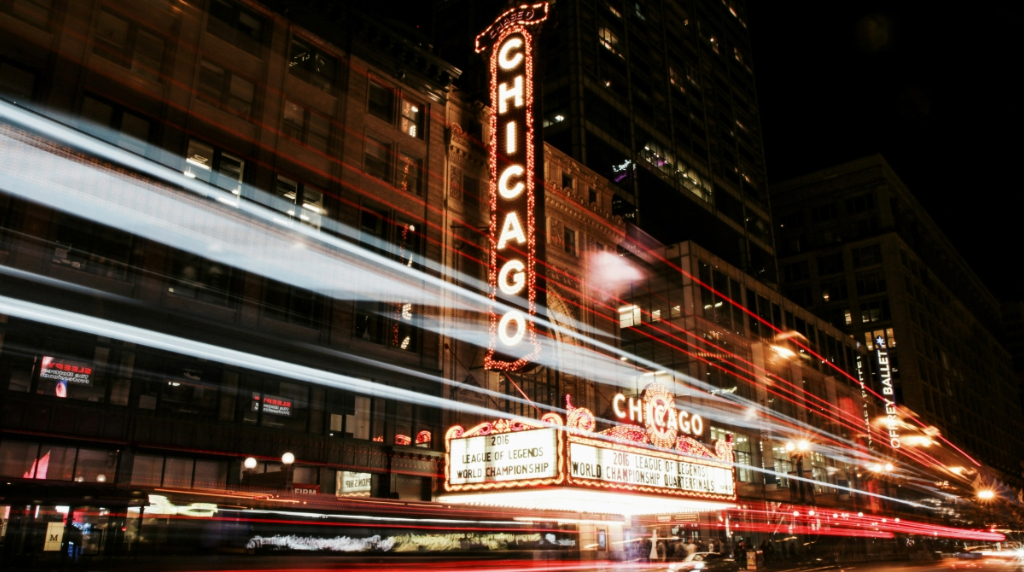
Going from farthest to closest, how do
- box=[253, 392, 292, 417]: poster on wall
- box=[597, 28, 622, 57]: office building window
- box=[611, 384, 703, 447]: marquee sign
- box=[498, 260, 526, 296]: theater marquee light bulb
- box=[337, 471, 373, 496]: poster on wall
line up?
box=[597, 28, 622, 57]: office building window, box=[498, 260, 526, 296]: theater marquee light bulb, box=[611, 384, 703, 447]: marquee sign, box=[337, 471, 373, 496]: poster on wall, box=[253, 392, 292, 417]: poster on wall

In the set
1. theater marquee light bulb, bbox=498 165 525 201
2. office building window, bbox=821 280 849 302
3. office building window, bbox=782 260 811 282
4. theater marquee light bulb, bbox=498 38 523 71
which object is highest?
office building window, bbox=782 260 811 282

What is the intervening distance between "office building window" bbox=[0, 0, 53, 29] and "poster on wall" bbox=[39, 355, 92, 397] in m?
9.35

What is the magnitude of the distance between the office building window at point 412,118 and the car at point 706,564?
20.4 metres

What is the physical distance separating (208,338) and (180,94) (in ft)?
25.6

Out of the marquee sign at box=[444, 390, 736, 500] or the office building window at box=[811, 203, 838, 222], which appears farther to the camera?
the office building window at box=[811, 203, 838, 222]

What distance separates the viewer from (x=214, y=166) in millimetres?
23516

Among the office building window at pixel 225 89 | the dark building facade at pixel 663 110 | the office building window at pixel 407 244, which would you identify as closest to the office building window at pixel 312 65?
the office building window at pixel 225 89

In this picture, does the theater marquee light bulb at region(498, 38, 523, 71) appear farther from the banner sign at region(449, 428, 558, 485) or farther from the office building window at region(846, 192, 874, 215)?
the office building window at region(846, 192, 874, 215)

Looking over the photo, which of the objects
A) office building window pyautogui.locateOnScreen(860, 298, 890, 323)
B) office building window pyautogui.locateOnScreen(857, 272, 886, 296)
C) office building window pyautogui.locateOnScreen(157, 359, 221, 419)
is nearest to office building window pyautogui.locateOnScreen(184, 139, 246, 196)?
office building window pyautogui.locateOnScreen(157, 359, 221, 419)

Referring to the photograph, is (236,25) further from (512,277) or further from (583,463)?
(583,463)

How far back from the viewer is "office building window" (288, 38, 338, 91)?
89.4ft

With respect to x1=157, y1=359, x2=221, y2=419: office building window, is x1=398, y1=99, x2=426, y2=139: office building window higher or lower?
higher

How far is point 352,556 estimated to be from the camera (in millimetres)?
17172

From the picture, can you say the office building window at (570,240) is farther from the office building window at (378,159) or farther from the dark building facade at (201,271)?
the office building window at (378,159)
